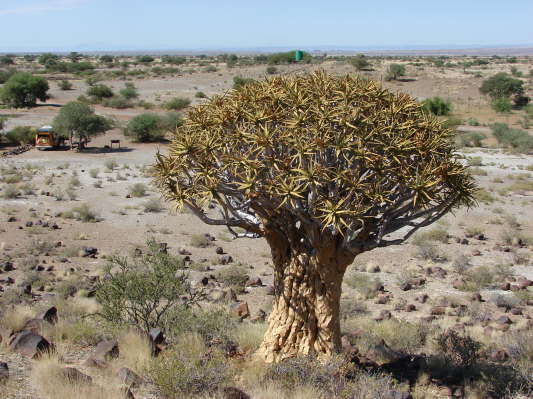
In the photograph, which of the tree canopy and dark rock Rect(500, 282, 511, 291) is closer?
the tree canopy

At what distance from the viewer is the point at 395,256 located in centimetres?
1889

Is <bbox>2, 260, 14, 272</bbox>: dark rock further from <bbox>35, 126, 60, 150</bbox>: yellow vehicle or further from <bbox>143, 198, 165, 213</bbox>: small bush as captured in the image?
<bbox>35, 126, 60, 150</bbox>: yellow vehicle

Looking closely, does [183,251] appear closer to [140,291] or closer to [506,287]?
[140,291]

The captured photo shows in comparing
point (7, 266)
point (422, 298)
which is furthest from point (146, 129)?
point (422, 298)

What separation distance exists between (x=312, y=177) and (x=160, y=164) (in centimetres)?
197

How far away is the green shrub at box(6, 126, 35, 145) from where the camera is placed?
1559 inches

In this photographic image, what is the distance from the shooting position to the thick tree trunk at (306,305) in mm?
7977

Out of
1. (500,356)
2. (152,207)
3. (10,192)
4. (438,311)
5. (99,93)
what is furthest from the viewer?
(99,93)

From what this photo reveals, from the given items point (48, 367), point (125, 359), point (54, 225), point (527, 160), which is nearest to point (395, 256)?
point (54, 225)

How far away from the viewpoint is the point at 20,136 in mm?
39719

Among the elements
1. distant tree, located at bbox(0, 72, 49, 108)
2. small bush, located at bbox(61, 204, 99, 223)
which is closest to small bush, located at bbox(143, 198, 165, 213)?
small bush, located at bbox(61, 204, 99, 223)

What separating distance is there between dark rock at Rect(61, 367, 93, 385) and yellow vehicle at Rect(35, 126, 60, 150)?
3337 centimetres

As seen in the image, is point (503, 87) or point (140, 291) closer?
point (140, 291)

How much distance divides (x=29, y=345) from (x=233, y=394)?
116 inches
